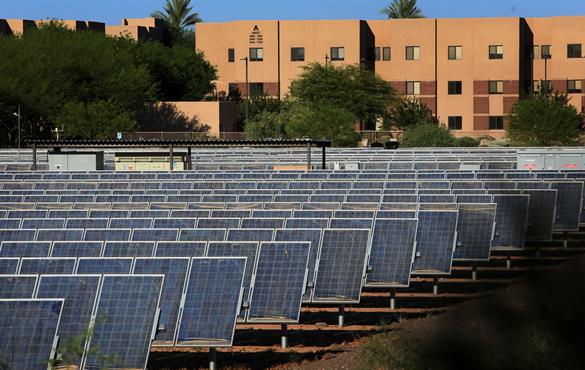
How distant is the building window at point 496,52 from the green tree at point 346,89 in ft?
31.4

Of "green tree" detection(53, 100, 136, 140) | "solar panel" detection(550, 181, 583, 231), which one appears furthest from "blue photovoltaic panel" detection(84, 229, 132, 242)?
"green tree" detection(53, 100, 136, 140)

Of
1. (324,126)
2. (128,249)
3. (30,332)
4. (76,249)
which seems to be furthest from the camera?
(324,126)

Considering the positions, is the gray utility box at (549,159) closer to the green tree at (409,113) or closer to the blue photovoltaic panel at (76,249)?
the blue photovoltaic panel at (76,249)

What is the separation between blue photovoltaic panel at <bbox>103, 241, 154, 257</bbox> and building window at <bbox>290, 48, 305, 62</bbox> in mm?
92449

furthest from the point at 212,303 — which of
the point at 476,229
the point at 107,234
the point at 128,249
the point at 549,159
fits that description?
the point at 549,159

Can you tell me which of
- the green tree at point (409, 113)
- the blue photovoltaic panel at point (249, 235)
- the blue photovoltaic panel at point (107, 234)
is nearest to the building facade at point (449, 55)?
the green tree at point (409, 113)

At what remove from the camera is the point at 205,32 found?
115625 millimetres

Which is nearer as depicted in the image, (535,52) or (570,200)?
(570,200)

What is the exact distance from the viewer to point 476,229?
20.7m

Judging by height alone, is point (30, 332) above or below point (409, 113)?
below

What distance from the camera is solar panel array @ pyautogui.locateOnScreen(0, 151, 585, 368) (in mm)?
12172

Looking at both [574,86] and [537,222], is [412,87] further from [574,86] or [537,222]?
[537,222]

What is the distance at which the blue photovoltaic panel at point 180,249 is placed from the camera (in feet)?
51.9

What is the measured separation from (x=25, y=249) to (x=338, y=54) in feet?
305
